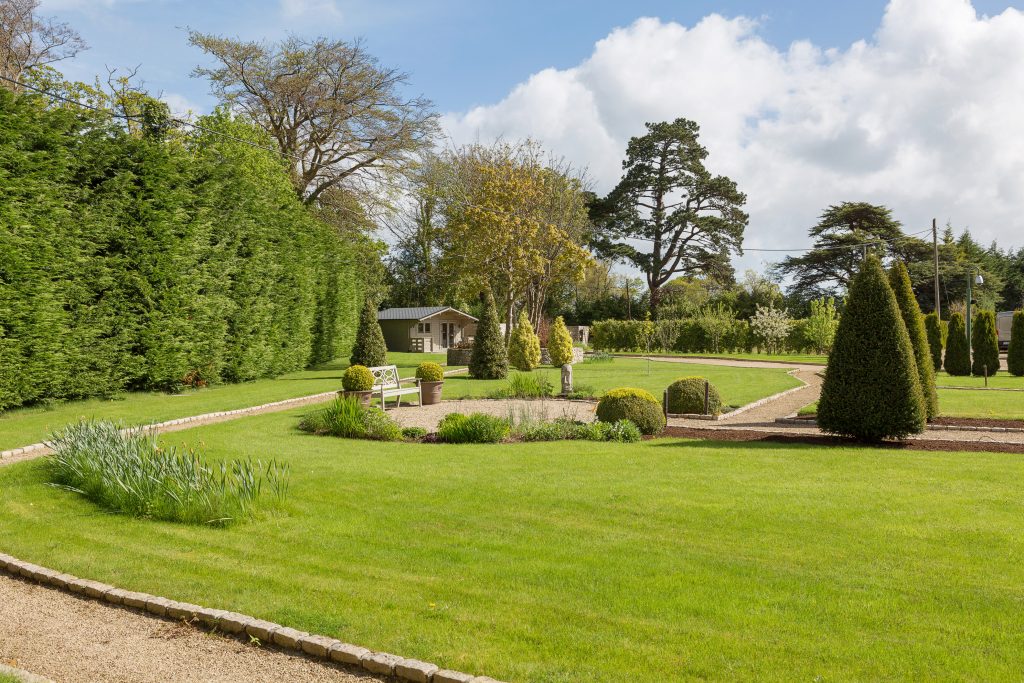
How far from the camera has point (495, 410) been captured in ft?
50.5

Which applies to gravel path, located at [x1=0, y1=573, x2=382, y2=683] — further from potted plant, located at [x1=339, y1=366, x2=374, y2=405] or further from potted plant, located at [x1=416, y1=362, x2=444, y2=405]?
potted plant, located at [x1=416, y1=362, x2=444, y2=405]

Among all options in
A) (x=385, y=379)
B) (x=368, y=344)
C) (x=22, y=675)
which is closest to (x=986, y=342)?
(x=368, y=344)

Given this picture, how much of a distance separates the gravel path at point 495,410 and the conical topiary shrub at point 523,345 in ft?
30.7

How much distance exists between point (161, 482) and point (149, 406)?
366 inches

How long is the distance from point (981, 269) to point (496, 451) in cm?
5175

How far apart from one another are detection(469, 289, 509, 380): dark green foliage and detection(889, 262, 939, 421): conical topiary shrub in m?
12.3

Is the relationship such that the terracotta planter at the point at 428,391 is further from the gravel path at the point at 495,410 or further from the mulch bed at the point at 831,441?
the mulch bed at the point at 831,441

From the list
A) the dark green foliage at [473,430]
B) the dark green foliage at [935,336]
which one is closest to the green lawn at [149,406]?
the dark green foliage at [473,430]

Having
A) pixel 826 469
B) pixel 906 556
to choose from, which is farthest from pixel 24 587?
pixel 826 469

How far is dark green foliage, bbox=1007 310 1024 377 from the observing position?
1035 inches

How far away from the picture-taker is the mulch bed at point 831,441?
34.6ft

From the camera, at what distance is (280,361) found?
2391cm

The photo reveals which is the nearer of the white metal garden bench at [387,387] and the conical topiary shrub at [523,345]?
the white metal garden bench at [387,387]

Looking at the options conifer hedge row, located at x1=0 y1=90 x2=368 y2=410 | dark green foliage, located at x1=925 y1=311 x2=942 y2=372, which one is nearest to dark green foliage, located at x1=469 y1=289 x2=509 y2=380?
conifer hedge row, located at x1=0 y1=90 x2=368 y2=410
